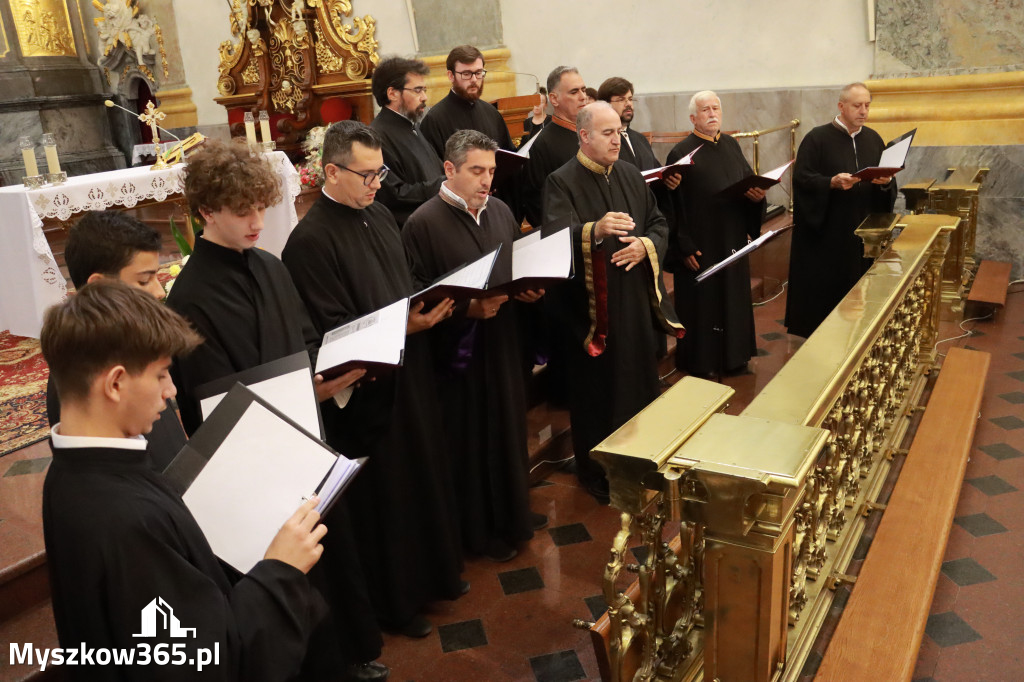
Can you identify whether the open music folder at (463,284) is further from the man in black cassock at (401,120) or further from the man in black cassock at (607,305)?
the man in black cassock at (401,120)

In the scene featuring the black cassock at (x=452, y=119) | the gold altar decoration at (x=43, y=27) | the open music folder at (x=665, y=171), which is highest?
the gold altar decoration at (x=43, y=27)

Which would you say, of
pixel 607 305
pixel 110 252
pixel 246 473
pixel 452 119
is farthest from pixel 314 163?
pixel 246 473

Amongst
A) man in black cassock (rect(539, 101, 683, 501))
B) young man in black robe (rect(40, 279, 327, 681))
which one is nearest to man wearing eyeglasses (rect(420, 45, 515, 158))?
man in black cassock (rect(539, 101, 683, 501))

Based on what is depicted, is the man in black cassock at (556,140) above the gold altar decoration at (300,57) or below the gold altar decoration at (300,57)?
below

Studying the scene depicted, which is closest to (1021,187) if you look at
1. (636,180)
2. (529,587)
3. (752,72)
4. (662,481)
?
(752,72)

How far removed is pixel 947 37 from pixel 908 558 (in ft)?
19.6

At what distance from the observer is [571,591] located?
3582 mm

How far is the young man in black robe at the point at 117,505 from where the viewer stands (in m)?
1.46

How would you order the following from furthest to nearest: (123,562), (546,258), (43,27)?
(43,27) < (546,258) < (123,562)

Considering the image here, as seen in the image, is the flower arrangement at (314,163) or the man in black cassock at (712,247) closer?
the man in black cassock at (712,247)

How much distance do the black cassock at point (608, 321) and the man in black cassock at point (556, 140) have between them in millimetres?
899

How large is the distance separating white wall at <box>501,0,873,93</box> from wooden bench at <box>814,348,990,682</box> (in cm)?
469

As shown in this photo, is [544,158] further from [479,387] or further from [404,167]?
[479,387]

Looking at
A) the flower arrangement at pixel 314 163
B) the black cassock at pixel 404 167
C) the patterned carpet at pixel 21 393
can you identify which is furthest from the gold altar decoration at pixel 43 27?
the black cassock at pixel 404 167
